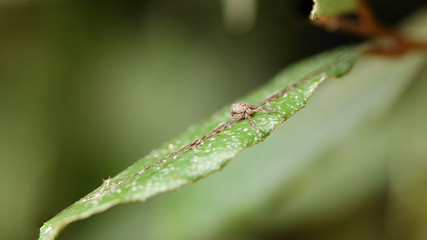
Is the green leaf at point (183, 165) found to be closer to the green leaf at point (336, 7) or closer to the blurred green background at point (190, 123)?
the green leaf at point (336, 7)

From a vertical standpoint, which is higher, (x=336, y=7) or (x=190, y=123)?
(x=190, y=123)

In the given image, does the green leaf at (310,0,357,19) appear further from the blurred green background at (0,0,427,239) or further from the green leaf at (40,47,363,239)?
the blurred green background at (0,0,427,239)

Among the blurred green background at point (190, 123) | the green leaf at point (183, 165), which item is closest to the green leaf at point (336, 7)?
the green leaf at point (183, 165)

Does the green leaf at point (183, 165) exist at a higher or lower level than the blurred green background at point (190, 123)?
lower

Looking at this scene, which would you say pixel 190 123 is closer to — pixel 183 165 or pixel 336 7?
pixel 336 7

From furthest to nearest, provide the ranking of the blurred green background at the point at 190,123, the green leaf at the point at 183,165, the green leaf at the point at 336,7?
1. the blurred green background at the point at 190,123
2. the green leaf at the point at 336,7
3. the green leaf at the point at 183,165

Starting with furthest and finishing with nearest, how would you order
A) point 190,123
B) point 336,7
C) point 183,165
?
point 190,123 < point 336,7 < point 183,165

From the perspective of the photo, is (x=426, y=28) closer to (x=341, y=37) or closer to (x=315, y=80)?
(x=341, y=37)

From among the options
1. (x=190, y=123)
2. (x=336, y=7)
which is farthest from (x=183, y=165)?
(x=190, y=123)
